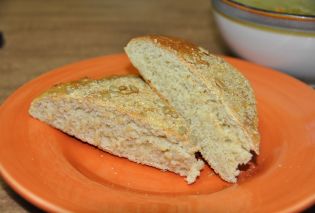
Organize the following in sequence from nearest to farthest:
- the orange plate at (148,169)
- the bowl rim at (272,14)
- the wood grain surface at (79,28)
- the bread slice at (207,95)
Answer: the orange plate at (148,169) < the bread slice at (207,95) < the bowl rim at (272,14) < the wood grain surface at (79,28)

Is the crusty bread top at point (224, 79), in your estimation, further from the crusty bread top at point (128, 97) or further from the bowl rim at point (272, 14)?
the bowl rim at point (272, 14)

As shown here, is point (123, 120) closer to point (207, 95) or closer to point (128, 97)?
point (128, 97)

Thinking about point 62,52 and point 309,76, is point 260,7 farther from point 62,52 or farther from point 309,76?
point 62,52


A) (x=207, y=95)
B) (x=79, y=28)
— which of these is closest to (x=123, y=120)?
(x=207, y=95)

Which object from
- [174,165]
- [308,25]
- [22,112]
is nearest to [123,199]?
[174,165]

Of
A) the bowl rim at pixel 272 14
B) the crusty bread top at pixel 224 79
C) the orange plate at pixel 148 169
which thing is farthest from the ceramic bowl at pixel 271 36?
the crusty bread top at pixel 224 79

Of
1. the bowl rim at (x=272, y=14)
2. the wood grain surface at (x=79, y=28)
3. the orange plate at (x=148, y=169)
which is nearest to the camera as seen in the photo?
the orange plate at (x=148, y=169)

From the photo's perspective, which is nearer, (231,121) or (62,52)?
(231,121)
